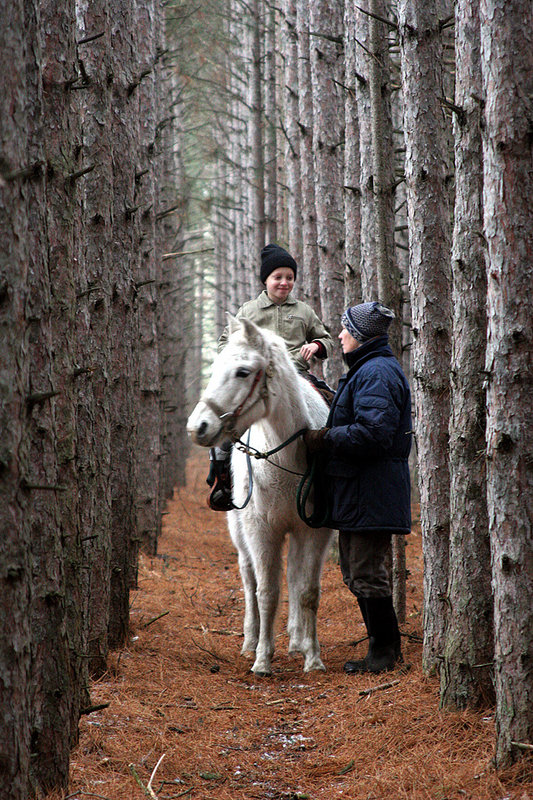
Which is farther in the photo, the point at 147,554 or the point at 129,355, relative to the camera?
the point at 147,554

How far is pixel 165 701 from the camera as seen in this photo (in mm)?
5574

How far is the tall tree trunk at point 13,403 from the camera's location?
2705mm

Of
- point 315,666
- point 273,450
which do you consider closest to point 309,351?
point 273,450

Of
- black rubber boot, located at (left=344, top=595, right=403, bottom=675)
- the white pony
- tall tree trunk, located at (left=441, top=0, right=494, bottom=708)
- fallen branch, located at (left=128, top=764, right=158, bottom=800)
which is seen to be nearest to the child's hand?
the white pony

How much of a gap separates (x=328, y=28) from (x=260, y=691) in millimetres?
9995

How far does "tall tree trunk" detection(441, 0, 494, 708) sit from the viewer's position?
4.54 metres

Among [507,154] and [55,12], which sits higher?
[55,12]

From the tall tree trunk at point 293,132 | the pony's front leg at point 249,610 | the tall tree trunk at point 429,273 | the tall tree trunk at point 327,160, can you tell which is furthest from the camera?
the tall tree trunk at point 293,132

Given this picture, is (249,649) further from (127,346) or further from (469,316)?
(469,316)

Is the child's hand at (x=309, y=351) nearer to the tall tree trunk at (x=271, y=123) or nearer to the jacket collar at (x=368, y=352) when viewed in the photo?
the jacket collar at (x=368, y=352)

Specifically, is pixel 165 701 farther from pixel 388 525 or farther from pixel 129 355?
pixel 129 355

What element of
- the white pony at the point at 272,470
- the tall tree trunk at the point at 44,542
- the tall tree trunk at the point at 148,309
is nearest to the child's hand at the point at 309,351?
the white pony at the point at 272,470

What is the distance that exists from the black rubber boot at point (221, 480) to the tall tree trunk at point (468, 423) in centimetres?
287

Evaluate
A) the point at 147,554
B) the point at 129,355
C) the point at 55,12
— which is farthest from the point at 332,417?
the point at 147,554
